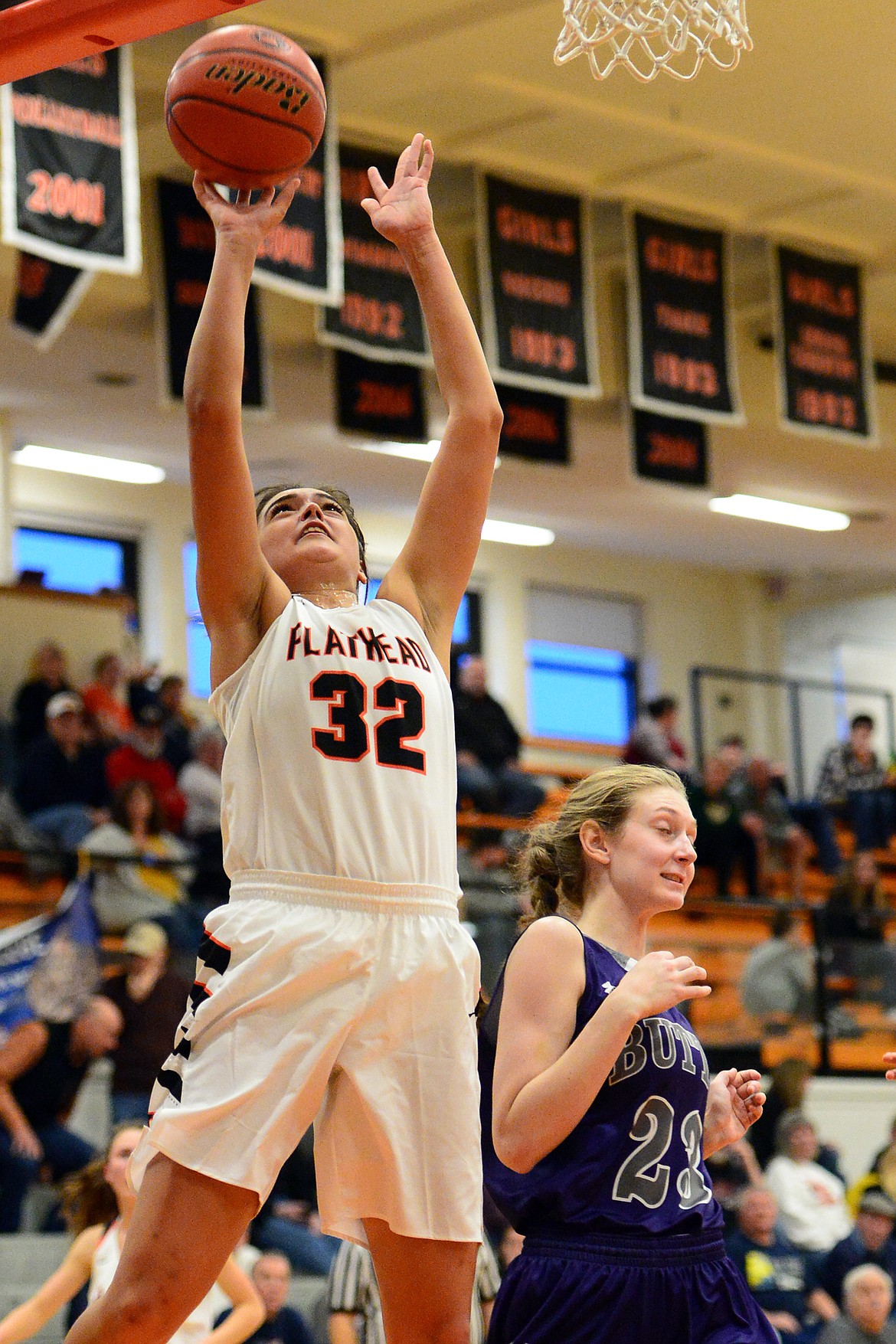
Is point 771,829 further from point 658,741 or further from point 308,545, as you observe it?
point 308,545

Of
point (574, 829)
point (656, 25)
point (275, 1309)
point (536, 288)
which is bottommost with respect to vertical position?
point (275, 1309)

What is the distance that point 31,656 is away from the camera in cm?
1488

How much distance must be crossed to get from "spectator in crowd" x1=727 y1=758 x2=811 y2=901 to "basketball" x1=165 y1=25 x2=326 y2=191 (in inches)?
509

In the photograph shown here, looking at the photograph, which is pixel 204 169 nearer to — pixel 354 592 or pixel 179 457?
pixel 354 592

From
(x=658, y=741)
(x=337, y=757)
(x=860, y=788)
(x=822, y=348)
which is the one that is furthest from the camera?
(x=860, y=788)

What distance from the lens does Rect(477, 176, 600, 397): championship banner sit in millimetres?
10945

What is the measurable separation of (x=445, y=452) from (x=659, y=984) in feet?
3.25

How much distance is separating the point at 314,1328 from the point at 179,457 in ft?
31.9

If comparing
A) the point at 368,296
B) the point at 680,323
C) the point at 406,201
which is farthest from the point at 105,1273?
the point at 680,323

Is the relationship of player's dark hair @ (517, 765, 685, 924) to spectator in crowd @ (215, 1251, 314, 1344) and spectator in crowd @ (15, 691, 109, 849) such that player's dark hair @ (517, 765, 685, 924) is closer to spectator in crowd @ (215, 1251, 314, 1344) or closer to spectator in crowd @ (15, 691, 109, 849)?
spectator in crowd @ (215, 1251, 314, 1344)

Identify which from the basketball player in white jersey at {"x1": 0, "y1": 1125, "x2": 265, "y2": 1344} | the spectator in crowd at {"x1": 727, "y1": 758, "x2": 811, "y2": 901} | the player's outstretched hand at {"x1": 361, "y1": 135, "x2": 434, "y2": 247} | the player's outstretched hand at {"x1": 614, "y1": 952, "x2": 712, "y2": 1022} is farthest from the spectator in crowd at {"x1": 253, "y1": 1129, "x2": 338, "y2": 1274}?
the spectator in crowd at {"x1": 727, "y1": 758, "x2": 811, "y2": 901}

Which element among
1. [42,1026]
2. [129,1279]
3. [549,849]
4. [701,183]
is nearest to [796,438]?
[701,183]

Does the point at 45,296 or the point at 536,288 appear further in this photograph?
the point at 536,288

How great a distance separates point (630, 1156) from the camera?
337 centimetres
